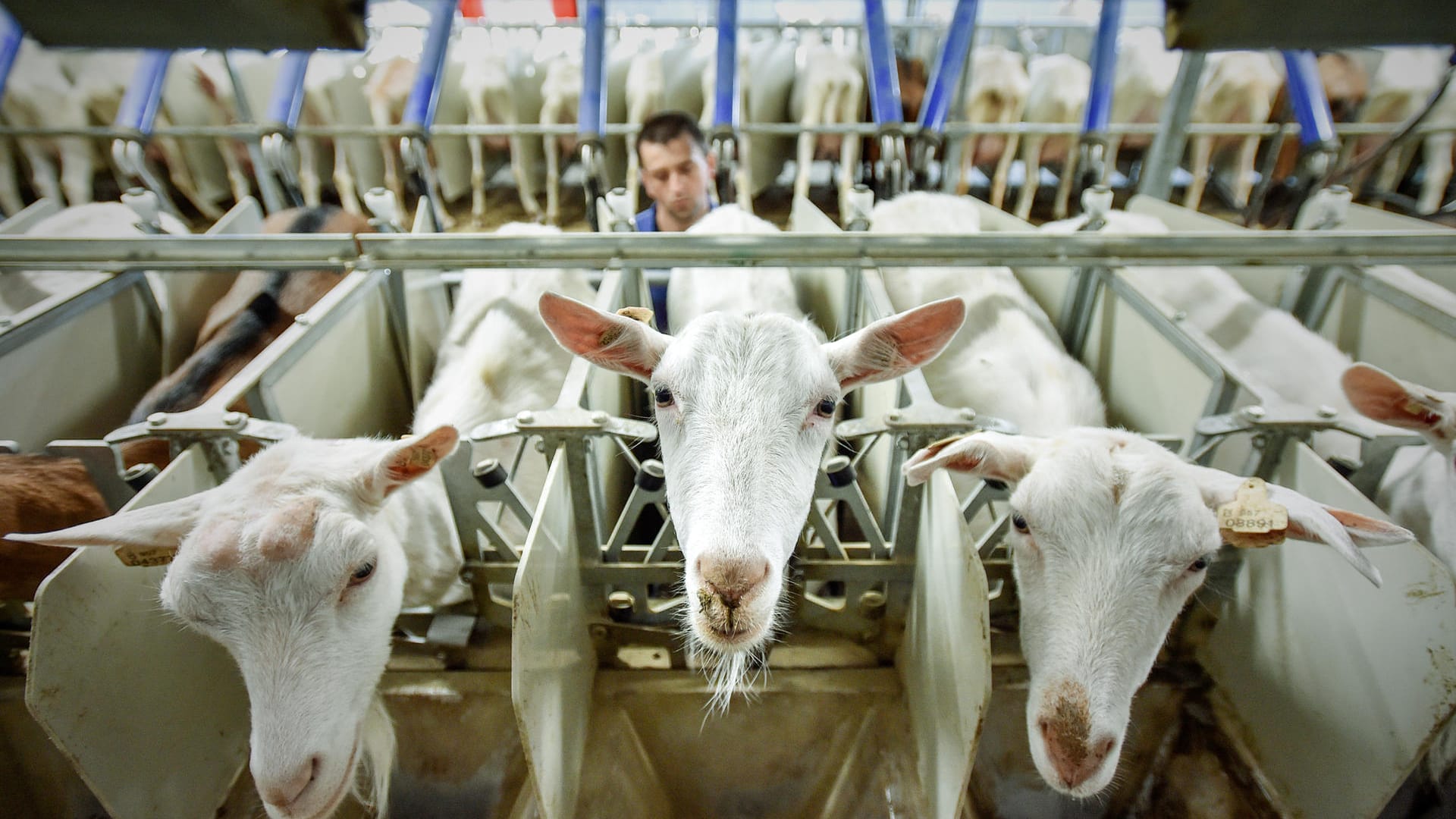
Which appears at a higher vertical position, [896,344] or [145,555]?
[896,344]

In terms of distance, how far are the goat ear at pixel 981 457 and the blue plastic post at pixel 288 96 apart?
3557 mm

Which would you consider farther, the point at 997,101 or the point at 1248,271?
the point at 997,101

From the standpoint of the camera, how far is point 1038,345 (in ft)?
8.39

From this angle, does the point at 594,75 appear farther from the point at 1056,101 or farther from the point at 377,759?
the point at 1056,101

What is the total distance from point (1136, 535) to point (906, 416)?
543mm

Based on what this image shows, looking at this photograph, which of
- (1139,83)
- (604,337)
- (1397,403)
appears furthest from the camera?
(1139,83)

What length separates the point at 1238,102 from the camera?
16.7ft

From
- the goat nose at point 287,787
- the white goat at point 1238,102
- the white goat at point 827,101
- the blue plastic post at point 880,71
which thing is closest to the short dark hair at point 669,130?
the blue plastic post at point 880,71

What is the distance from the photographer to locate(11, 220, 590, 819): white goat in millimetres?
1321

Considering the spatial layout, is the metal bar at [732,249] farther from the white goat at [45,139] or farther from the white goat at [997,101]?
the white goat at [45,139]

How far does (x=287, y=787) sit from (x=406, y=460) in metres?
0.70

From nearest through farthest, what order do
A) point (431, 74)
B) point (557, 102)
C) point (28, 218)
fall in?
point (431, 74), point (28, 218), point (557, 102)

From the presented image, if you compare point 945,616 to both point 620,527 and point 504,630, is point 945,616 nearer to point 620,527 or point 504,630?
point 620,527

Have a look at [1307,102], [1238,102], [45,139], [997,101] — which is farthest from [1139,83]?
[45,139]
